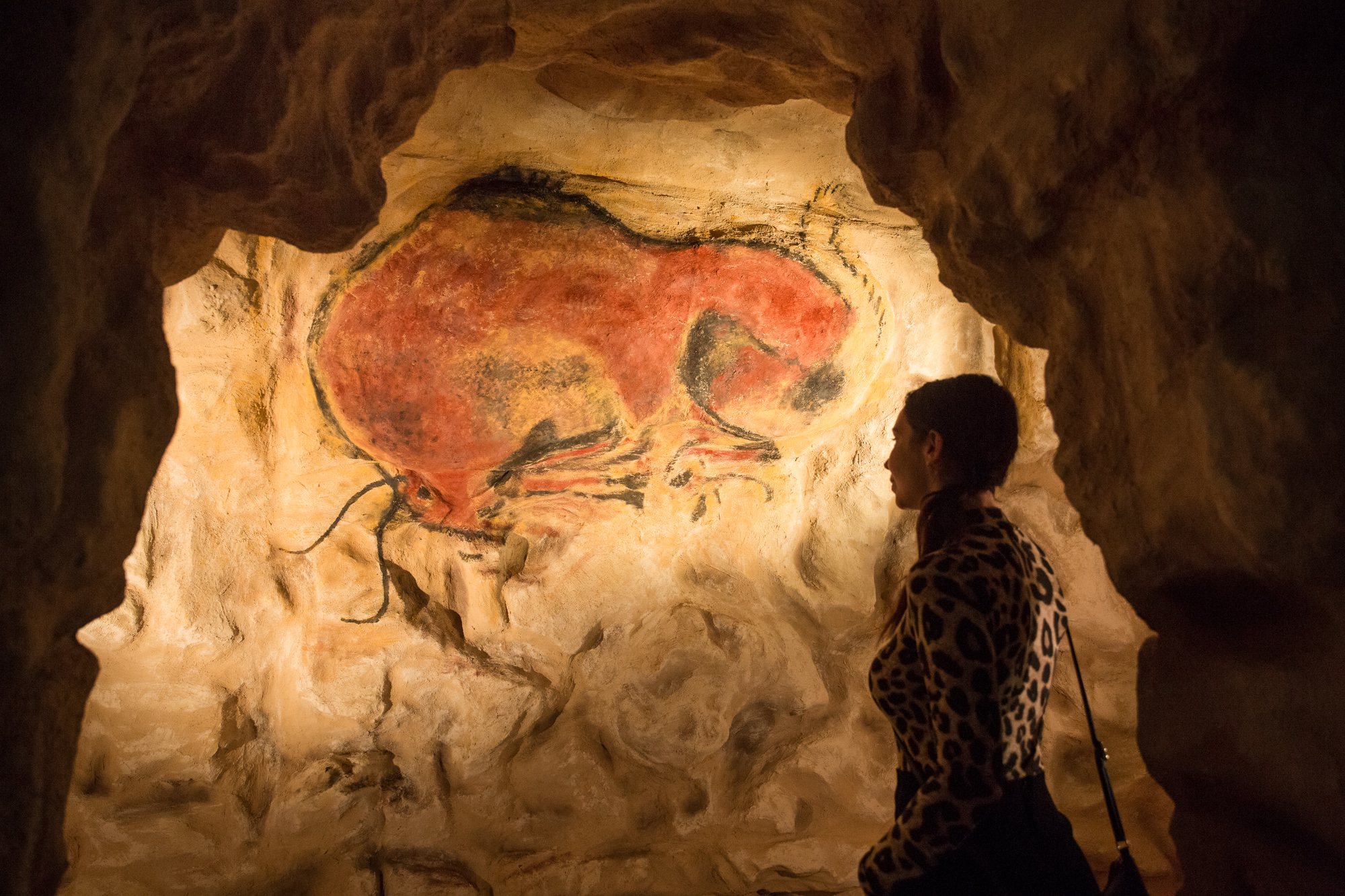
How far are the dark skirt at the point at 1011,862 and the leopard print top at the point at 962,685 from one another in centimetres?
2

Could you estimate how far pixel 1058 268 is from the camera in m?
1.40

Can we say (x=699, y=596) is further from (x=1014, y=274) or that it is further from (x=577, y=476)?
(x=1014, y=274)

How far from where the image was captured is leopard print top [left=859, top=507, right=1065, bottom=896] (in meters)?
1.27

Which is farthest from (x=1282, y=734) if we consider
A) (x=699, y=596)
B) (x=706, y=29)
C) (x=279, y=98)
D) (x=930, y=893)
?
(x=699, y=596)

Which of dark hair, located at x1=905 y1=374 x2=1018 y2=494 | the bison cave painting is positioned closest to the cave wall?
dark hair, located at x1=905 y1=374 x2=1018 y2=494

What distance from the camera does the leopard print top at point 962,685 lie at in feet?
4.18

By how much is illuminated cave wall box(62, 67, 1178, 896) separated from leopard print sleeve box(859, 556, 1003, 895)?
1.50 m

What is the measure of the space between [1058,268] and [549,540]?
1925 millimetres

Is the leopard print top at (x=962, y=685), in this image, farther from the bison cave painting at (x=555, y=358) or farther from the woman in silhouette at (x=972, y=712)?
the bison cave painting at (x=555, y=358)

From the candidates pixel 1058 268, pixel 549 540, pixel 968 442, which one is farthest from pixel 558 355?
pixel 1058 268

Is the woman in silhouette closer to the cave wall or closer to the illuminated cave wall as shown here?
the cave wall

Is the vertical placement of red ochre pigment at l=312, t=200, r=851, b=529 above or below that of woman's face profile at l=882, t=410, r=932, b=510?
above

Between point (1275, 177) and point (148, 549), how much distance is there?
111 inches

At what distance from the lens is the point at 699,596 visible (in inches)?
117
